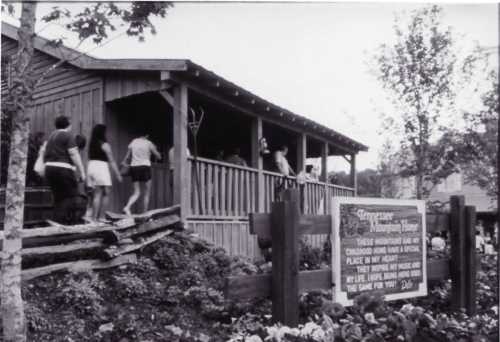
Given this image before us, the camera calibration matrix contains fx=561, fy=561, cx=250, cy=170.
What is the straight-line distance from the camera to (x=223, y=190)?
10875 mm

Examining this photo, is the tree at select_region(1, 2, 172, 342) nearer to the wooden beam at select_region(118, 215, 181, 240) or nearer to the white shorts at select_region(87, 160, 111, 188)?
the wooden beam at select_region(118, 215, 181, 240)

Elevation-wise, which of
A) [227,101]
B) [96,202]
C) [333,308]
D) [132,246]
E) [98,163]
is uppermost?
[227,101]

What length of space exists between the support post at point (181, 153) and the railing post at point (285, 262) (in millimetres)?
4711

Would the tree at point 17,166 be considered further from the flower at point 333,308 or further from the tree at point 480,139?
the tree at point 480,139

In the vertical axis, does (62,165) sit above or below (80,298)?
above

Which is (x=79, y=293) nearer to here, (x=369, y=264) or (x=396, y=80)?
(x=369, y=264)

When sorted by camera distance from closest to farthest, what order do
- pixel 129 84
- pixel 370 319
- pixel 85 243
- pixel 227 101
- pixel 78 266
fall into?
pixel 370 319, pixel 78 266, pixel 85 243, pixel 129 84, pixel 227 101

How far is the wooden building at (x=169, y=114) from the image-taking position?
9508 millimetres

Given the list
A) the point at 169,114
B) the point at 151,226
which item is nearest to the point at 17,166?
the point at 151,226

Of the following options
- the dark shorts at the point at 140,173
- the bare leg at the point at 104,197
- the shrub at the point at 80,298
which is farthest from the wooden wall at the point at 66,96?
the shrub at the point at 80,298

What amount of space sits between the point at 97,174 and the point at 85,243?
176 cm

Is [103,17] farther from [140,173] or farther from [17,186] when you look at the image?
[140,173]

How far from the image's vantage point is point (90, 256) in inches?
289

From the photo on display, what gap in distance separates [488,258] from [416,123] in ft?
16.3
